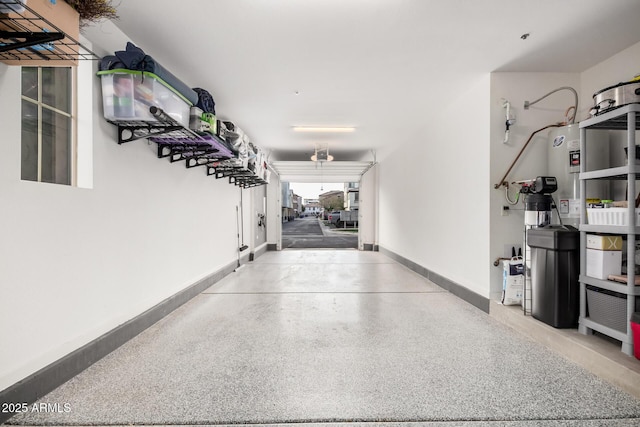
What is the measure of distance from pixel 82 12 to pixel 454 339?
3.29m

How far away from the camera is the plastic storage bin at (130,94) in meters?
2.12

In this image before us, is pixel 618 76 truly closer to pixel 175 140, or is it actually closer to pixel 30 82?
pixel 175 140

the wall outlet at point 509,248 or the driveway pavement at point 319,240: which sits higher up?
the wall outlet at point 509,248

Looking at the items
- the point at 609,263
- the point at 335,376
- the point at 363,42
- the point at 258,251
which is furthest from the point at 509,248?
the point at 258,251

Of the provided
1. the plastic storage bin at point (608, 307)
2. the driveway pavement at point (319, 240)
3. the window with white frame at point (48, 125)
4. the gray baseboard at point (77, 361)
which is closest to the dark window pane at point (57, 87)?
the window with white frame at point (48, 125)

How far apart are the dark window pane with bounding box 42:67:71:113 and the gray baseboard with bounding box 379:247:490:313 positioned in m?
4.09

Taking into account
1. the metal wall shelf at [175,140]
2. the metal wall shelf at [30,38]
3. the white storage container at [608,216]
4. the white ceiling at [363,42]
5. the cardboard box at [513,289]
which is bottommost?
the cardboard box at [513,289]

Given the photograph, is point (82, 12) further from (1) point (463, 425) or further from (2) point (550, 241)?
(2) point (550, 241)

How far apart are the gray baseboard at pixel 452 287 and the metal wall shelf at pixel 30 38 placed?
3.78m

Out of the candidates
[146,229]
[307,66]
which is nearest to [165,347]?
[146,229]

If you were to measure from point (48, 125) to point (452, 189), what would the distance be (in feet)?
13.5

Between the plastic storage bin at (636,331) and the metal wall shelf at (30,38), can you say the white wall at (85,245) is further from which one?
the plastic storage bin at (636,331)

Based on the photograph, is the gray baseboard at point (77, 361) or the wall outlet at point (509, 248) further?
the wall outlet at point (509, 248)

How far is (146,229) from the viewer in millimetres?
2779
